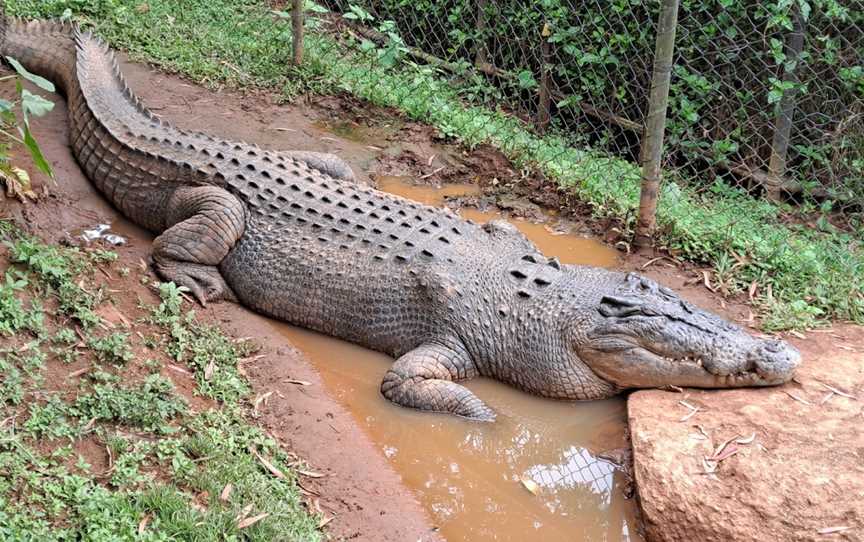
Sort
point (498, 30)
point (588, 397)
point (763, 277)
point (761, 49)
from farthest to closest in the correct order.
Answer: point (498, 30), point (761, 49), point (763, 277), point (588, 397)

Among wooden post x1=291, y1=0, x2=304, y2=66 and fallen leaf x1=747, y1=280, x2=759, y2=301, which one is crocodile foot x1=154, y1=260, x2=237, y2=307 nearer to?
fallen leaf x1=747, y1=280, x2=759, y2=301

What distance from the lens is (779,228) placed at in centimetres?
670

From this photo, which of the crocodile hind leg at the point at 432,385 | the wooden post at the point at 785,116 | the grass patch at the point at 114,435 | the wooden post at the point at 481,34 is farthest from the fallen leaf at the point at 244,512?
the wooden post at the point at 481,34

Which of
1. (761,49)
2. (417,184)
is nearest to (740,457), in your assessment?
(417,184)

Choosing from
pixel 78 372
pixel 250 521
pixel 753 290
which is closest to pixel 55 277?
pixel 78 372

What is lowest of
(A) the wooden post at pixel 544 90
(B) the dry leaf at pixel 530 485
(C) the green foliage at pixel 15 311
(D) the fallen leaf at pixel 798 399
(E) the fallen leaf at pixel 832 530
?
(B) the dry leaf at pixel 530 485

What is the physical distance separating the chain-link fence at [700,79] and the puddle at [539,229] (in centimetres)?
124

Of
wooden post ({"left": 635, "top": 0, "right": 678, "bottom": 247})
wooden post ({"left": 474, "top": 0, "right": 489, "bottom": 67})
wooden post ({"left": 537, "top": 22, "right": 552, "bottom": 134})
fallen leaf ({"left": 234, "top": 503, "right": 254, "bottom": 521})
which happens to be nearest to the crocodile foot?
fallen leaf ({"left": 234, "top": 503, "right": 254, "bottom": 521})

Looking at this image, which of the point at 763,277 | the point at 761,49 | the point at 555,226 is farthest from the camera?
the point at 761,49

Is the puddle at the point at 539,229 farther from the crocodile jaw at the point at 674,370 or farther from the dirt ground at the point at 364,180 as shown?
the crocodile jaw at the point at 674,370

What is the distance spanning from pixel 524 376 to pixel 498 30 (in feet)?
15.5

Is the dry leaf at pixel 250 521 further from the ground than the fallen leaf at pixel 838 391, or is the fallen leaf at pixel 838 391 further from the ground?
the fallen leaf at pixel 838 391

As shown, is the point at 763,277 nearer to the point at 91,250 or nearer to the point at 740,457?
the point at 740,457

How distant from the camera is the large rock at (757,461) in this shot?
3.68 meters
